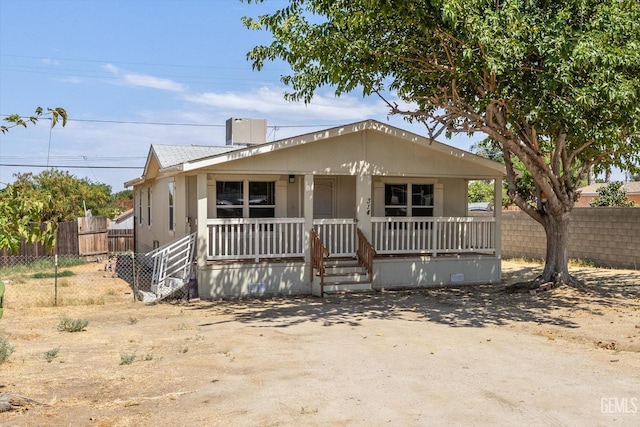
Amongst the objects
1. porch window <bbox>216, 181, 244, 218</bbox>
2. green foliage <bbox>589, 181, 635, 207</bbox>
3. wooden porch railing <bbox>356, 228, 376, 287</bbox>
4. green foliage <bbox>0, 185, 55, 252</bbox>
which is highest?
green foliage <bbox>589, 181, 635, 207</bbox>

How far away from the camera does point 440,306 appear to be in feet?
39.8

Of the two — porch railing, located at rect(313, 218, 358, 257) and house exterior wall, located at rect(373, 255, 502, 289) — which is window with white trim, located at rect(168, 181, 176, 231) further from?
house exterior wall, located at rect(373, 255, 502, 289)

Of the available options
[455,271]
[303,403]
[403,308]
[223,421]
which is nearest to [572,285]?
[455,271]

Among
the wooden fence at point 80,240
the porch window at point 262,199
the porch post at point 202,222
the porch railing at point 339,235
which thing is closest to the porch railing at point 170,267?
the porch post at point 202,222

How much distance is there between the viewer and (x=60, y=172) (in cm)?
3475

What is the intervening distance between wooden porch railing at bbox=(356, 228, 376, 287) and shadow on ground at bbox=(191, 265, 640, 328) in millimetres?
652

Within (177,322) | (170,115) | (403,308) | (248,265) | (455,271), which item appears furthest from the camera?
(170,115)

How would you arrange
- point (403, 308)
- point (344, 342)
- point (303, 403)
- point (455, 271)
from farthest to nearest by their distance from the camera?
point (455, 271), point (403, 308), point (344, 342), point (303, 403)

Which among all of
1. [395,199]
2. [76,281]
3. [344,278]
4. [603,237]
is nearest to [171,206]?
[76,281]

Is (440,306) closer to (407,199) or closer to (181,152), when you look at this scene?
(407,199)

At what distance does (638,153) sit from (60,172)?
3177 cm

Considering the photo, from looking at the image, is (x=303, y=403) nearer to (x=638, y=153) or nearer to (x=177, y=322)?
(x=177, y=322)

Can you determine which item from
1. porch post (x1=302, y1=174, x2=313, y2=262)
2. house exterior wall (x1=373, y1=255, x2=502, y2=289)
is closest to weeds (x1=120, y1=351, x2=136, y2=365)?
porch post (x1=302, y1=174, x2=313, y2=262)

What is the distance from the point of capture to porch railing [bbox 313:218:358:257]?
1415 cm
